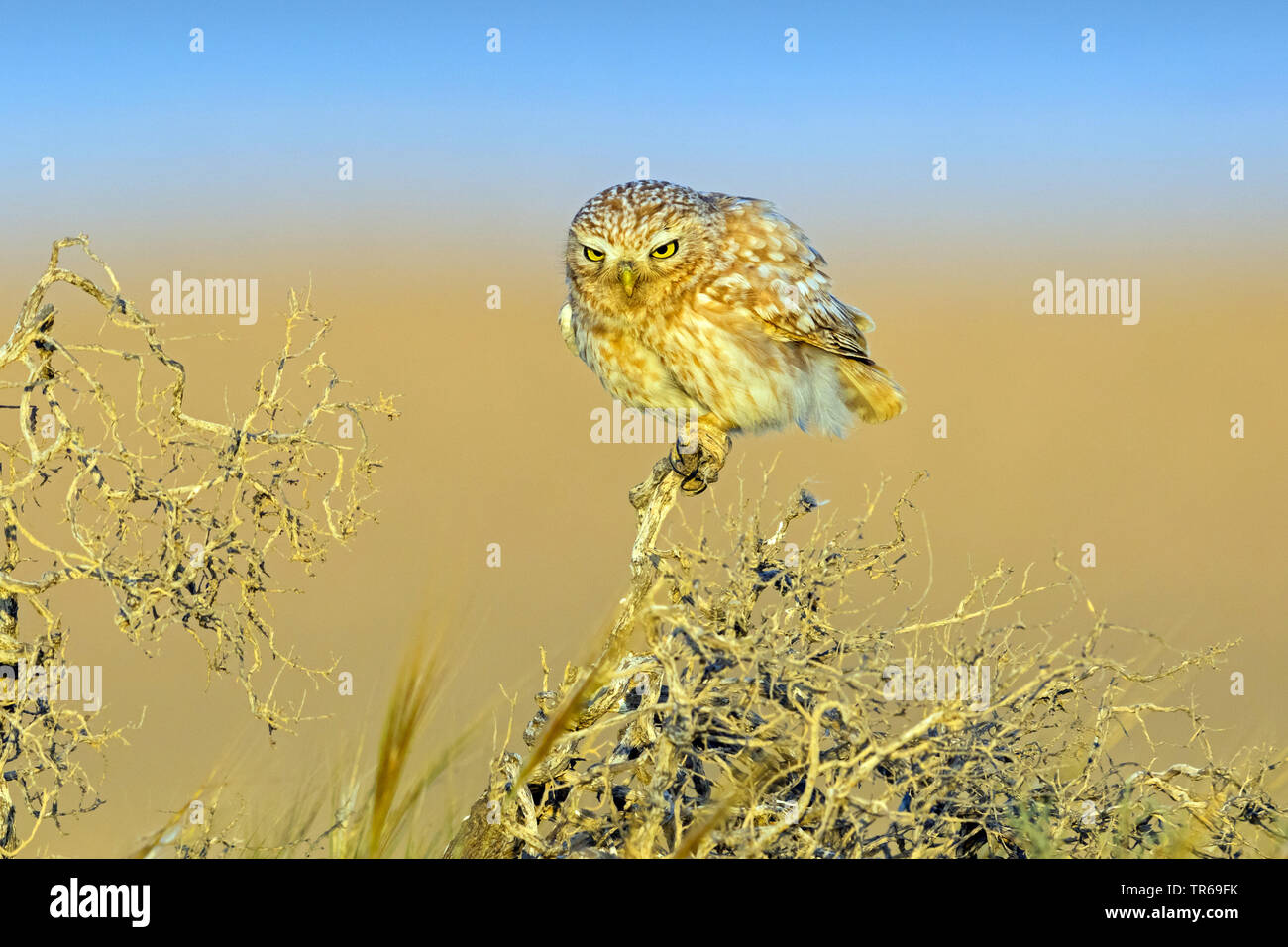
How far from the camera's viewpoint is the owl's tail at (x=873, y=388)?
670cm

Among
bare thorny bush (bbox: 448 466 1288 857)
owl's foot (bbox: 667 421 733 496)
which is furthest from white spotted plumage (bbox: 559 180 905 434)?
bare thorny bush (bbox: 448 466 1288 857)

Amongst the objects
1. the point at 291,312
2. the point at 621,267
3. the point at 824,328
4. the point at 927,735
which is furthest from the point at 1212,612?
the point at 291,312

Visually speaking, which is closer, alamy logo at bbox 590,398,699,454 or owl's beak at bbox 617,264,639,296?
owl's beak at bbox 617,264,639,296

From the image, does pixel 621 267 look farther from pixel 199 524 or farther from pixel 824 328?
pixel 199 524

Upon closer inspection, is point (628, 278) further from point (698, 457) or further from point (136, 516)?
point (136, 516)

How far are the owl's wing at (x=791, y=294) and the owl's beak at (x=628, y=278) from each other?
1.68ft

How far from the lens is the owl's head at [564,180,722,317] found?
5.89 meters

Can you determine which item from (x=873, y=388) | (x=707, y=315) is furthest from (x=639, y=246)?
(x=873, y=388)

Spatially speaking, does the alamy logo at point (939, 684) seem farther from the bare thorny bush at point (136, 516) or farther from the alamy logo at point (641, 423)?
the alamy logo at point (641, 423)

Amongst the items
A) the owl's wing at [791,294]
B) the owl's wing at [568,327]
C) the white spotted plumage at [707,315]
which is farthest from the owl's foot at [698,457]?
the owl's wing at [568,327]

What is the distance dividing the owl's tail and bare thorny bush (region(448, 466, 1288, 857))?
257 cm

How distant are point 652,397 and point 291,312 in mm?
2752

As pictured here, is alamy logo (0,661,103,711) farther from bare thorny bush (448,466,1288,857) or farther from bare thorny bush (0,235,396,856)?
bare thorny bush (448,466,1288,857)

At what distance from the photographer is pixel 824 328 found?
6.54 metres
